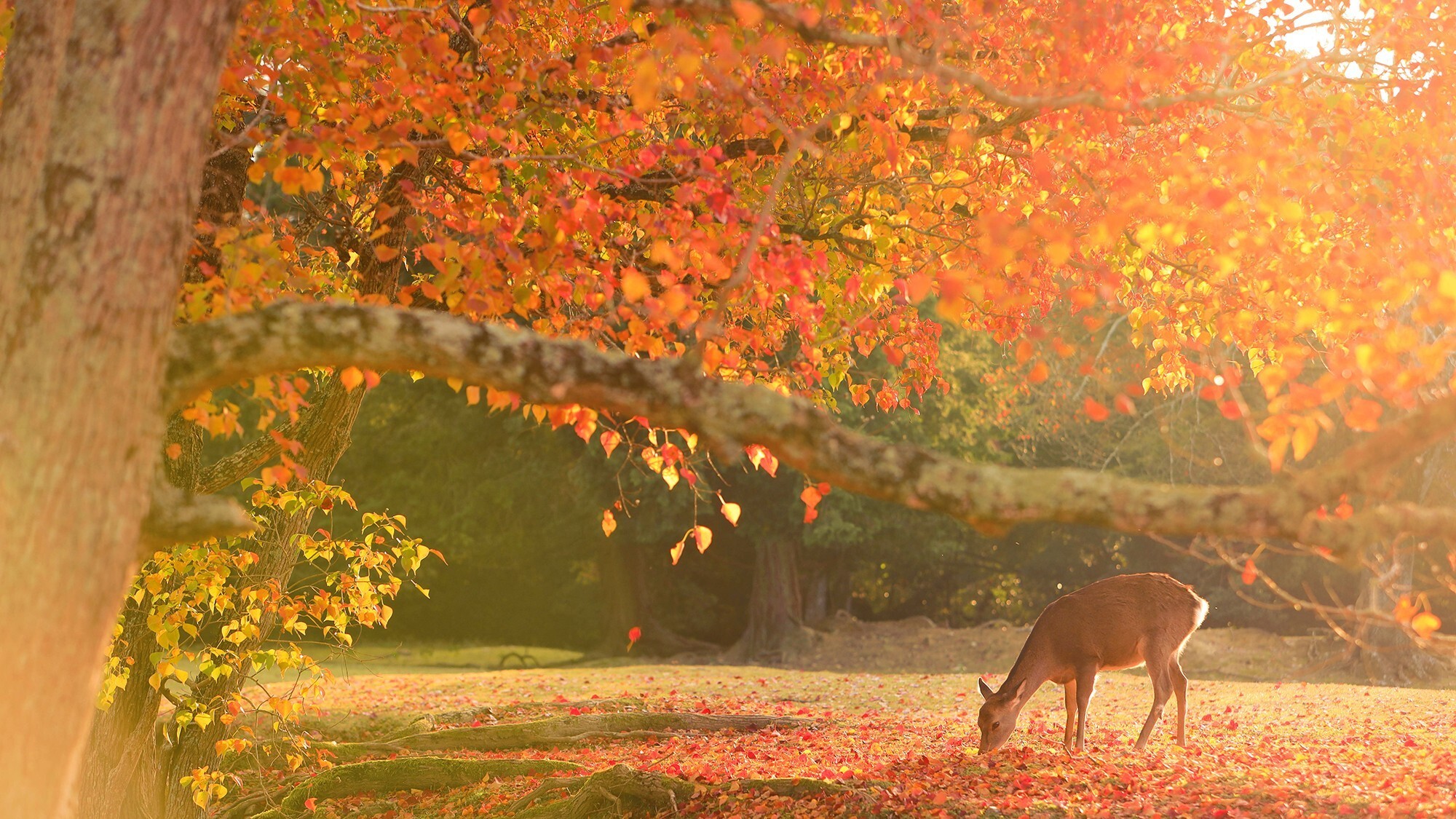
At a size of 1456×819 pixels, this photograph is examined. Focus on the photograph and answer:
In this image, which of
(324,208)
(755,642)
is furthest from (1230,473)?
(324,208)

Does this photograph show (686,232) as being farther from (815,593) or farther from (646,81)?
(815,593)

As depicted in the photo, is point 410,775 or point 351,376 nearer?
point 351,376

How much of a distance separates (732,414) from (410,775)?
8242mm

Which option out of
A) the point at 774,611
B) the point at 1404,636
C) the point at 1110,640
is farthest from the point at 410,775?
the point at 1404,636

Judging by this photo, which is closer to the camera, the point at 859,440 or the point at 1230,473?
the point at 859,440

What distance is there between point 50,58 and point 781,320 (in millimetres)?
6924

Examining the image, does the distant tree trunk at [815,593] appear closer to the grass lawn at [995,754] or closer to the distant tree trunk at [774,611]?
the distant tree trunk at [774,611]

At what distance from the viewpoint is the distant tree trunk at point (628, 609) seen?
31547 millimetres

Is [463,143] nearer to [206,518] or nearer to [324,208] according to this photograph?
[206,518]

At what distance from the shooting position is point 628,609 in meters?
31.6

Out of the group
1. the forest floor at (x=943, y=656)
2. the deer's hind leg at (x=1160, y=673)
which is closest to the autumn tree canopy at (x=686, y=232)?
the deer's hind leg at (x=1160, y=673)

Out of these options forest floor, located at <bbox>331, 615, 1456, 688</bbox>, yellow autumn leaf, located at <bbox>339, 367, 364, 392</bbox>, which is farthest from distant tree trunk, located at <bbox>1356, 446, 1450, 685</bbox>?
yellow autumn leaf, located at <bbox>339, 367, 364, 392</bbox>

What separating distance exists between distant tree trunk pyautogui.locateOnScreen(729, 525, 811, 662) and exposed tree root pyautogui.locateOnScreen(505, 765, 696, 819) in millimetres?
19835

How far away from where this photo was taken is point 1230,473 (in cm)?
2684
